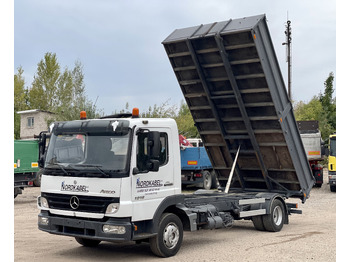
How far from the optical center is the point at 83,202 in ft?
25.4

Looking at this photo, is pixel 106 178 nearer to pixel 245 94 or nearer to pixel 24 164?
pixel 245 94

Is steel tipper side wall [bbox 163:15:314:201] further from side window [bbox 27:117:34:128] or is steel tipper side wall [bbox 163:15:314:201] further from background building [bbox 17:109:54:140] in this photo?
side window [bbox 27:117:34:128]

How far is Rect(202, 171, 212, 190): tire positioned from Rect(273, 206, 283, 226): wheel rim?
29.6ft

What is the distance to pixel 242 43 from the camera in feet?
31.3

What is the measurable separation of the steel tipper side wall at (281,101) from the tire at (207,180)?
882 cm

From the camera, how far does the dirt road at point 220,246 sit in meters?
8.26

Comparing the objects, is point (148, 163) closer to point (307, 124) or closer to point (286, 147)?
point (286, 147)

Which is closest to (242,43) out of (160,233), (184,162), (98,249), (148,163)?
(148,163)

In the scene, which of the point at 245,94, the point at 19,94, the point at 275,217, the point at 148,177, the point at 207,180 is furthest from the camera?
the point at 19,94

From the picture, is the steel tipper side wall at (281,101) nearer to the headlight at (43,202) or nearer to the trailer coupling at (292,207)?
the trailer coupling at (292,207)

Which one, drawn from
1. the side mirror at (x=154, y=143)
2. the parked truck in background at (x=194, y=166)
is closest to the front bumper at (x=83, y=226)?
the side mirror at (x=154, y=143)

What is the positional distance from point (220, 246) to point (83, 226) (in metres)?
2.91

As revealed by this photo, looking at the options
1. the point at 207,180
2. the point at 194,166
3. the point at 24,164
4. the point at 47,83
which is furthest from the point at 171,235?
the point at 47,83

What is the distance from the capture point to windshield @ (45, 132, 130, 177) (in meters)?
7.64
